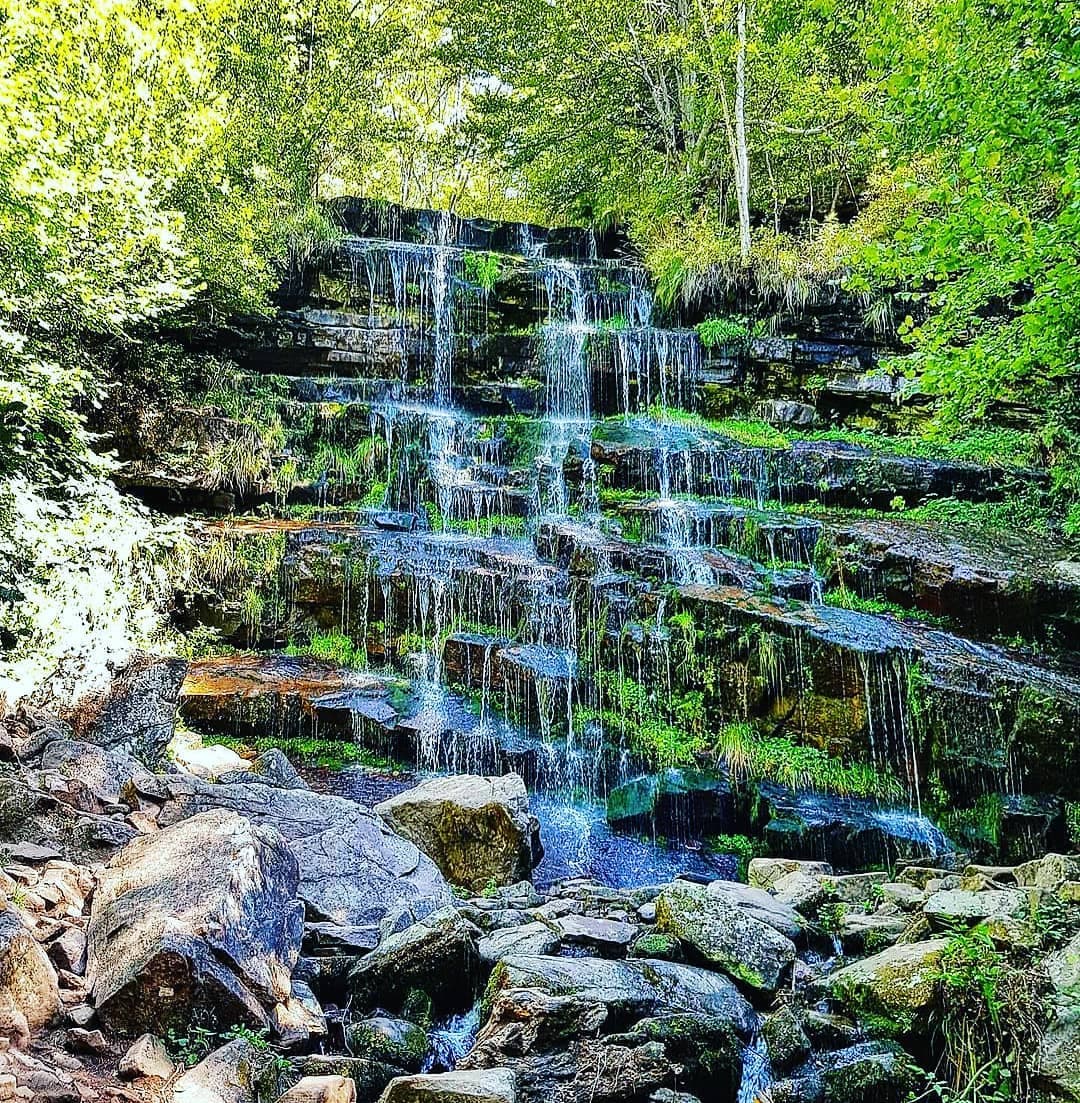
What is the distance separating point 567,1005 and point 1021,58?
27.0 feet

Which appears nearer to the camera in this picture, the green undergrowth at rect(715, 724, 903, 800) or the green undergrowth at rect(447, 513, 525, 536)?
the green undergrowth at rect(715, 724, 903, 800)

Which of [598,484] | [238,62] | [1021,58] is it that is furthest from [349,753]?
[238,62]

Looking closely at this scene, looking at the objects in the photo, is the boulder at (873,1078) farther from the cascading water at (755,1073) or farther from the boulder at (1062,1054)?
the boulder at (1062,1054)

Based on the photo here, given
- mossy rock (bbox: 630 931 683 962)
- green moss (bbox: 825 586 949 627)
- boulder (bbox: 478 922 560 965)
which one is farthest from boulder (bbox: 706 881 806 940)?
green moss (bbox: 825 586 949 627)

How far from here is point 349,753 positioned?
863 centimetres

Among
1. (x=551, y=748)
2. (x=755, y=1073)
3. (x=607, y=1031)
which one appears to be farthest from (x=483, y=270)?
(x=755, y=1073)

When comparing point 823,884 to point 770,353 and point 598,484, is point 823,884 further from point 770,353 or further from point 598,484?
point 770,353

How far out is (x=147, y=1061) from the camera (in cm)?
297

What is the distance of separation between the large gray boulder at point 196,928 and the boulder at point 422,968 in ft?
1.37

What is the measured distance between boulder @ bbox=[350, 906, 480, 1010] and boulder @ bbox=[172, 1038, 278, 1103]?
90 centimetres

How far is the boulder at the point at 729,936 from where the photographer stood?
167 inches

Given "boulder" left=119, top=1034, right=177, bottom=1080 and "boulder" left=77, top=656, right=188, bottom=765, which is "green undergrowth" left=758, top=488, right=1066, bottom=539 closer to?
"boulder" left=77, top=656, right=188, bottom=765

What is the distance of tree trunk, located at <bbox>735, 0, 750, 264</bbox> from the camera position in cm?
1547

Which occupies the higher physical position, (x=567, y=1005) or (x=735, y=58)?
(x=735, y=58)
